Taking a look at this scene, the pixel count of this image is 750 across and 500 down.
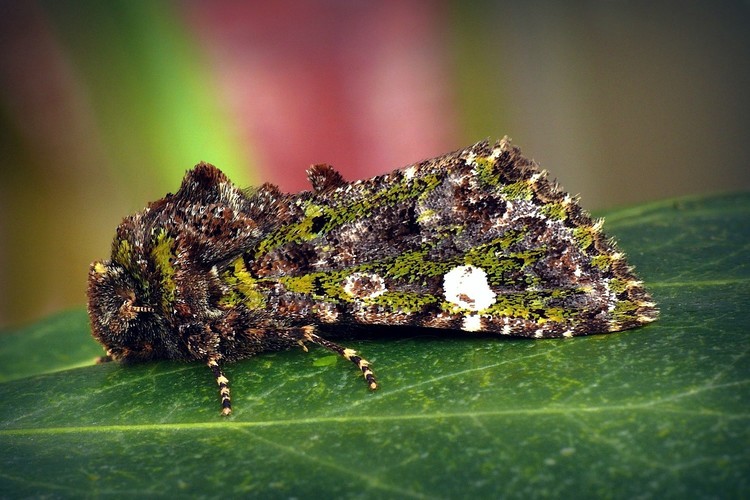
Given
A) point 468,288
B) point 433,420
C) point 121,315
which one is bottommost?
point 433,420

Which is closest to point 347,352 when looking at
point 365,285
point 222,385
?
point 365,285

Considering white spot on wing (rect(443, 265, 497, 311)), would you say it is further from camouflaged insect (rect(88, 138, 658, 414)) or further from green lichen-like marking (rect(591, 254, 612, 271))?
green lichen-like marking (rect(591, 254, 612, 271))

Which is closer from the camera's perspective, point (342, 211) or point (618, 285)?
point (618, 285)

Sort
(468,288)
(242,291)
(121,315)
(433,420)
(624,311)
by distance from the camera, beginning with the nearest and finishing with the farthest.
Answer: (433,420)
(624,311)
(468,288)
(242,291)
(121,315)

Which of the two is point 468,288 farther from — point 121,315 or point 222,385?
point 121,315

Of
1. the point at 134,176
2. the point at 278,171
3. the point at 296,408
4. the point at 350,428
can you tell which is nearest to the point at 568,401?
the point at 350,428

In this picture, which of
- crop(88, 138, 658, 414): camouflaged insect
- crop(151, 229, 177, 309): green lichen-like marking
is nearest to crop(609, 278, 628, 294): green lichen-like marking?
crop(88, 138, 658, 414): camouflaged insect
